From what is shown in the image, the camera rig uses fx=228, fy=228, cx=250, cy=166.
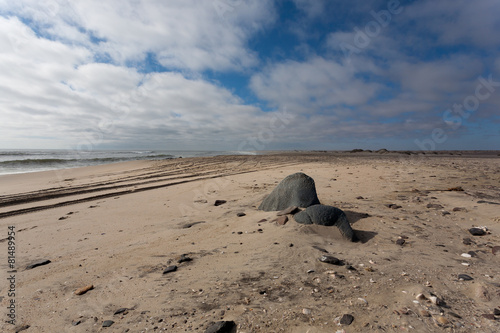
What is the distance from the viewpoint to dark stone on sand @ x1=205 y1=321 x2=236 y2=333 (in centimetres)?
180

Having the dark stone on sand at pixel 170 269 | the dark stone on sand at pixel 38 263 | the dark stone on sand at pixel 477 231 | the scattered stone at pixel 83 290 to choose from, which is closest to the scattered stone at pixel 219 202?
the dark stone on sand at pixel 170 269

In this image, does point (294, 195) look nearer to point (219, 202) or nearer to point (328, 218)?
point (328, 218)

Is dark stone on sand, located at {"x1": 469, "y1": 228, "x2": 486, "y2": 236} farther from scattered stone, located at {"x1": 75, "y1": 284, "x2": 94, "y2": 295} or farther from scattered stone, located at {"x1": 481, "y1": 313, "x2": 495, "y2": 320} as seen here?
scattered stone, located at {"x1": 75, "y1": 284, "x2": 94, "y2": 295}

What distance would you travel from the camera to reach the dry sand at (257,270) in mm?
1969

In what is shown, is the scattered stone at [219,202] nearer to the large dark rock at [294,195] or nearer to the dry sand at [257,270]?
the dry sand at [257,270]

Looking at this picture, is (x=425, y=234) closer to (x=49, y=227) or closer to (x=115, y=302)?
(x=115, y=302)

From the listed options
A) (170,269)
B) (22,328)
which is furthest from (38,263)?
(170,269)

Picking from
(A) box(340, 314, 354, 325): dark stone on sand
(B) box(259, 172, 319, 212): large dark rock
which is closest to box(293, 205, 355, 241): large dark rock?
(B) box(259, 172, 319, 212): large dark rock

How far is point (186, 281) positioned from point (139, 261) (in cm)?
107

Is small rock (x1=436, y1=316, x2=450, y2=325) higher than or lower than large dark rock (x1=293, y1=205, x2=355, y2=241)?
lower

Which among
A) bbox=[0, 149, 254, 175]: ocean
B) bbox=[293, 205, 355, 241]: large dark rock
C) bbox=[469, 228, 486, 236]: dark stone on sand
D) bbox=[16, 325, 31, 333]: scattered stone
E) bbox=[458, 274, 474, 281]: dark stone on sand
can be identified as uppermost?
bbox=[0, 149, 254, 175]: ocean

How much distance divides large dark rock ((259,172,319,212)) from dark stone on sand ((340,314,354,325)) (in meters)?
2.95

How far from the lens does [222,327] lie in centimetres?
Answer: 182

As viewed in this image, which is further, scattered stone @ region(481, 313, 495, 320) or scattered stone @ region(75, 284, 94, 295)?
scattered stone @ region(75, 284, 94, 295)
